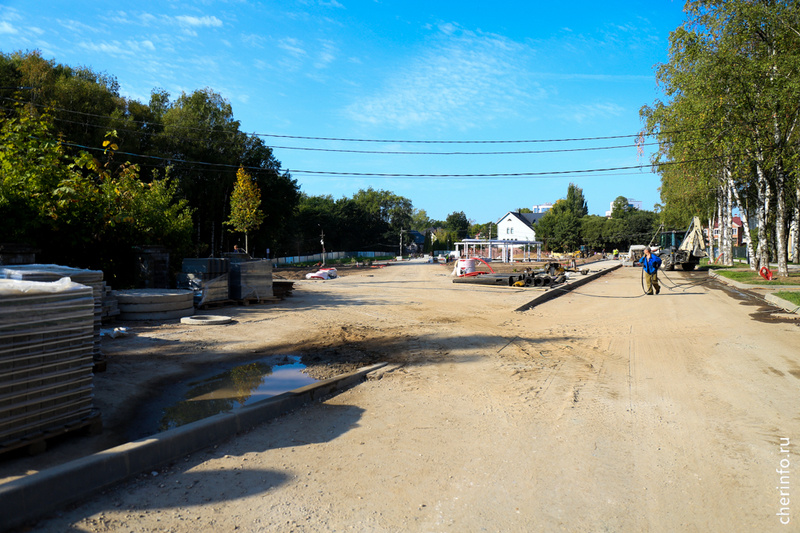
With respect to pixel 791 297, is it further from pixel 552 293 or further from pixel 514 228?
pixel 514 228

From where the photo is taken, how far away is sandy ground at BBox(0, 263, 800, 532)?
3.29 meters

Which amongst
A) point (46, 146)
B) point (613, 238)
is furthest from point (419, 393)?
point (613, 238)

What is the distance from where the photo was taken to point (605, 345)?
31.1 feet

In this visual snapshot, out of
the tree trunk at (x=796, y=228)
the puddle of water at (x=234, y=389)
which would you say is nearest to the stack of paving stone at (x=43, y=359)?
the puddle of water at (x=234, y=389)

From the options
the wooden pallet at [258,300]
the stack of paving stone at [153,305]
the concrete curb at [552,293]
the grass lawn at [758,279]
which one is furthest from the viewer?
the grass lawn at [758,279]

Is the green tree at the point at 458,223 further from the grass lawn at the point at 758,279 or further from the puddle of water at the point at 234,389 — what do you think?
the puddle of water at the point at 234,389

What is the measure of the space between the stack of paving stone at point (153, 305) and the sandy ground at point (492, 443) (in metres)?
2.25

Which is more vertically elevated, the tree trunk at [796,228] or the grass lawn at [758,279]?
the tree trunk at [796,228]

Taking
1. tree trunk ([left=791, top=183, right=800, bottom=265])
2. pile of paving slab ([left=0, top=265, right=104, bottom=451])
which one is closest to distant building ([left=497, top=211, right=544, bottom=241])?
tree trunk ([left=791, top=183, right=800, bottom=265])

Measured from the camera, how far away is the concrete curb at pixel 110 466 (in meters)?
3.14

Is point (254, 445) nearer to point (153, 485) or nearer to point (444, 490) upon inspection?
point (153, 485)

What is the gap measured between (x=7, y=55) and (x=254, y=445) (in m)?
36.7

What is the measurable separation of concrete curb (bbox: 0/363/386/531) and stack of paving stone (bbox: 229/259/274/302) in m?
10.6

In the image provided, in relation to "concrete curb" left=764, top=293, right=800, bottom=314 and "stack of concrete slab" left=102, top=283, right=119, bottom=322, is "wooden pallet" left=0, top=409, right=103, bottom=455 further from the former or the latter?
"concrete curb" left=764, top=293, right=800, bottom=314
